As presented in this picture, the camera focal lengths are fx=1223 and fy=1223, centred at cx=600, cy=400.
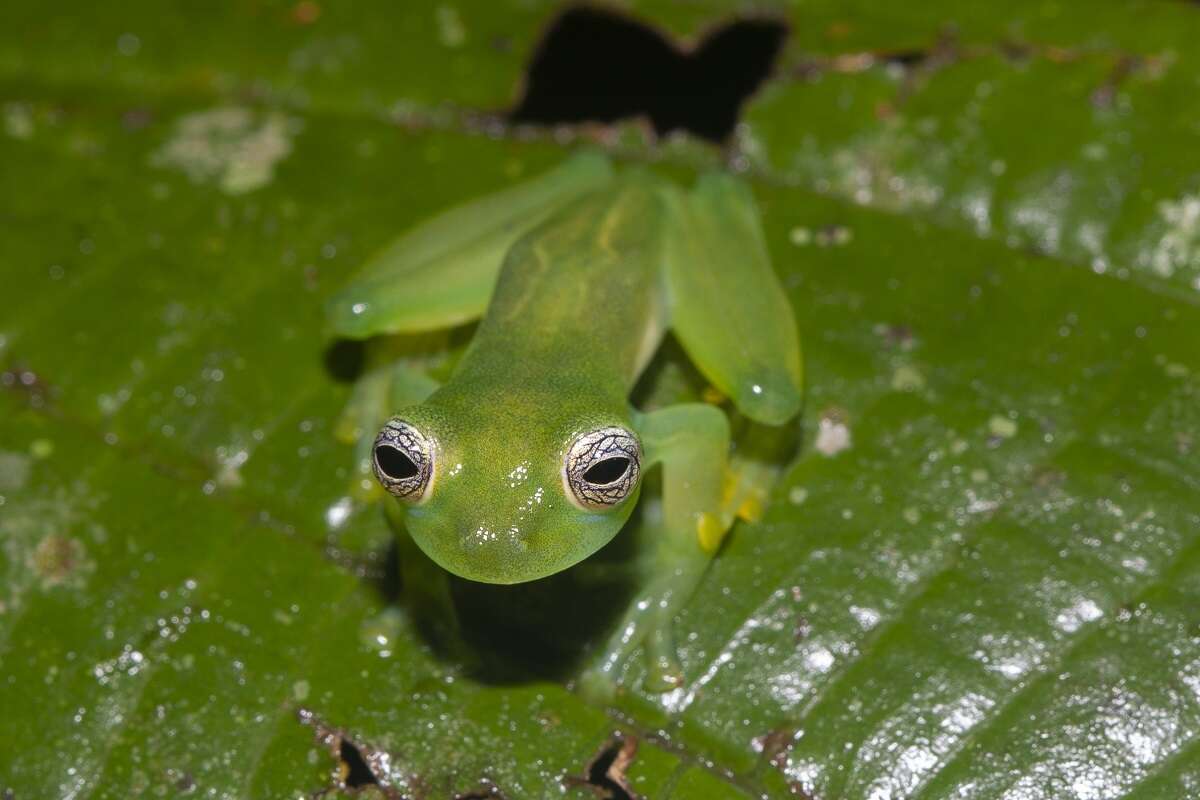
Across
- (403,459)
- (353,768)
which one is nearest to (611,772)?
(353,768)

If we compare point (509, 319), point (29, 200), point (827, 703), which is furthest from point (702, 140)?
point (29, 200)

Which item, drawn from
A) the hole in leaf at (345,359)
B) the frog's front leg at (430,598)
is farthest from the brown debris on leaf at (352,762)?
the hole in leaf at (345,359)

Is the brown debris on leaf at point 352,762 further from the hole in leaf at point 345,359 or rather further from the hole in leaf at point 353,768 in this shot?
the hole in leaf at point 345,359

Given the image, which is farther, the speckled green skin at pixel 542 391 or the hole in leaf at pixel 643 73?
the hole in leaf at pixel 643 73

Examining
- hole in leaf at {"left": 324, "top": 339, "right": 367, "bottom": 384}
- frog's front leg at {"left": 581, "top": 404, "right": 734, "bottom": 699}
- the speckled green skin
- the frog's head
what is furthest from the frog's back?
hole in leaf at {"left": 324, "top": 339, "right": 367, "bottom": 384}

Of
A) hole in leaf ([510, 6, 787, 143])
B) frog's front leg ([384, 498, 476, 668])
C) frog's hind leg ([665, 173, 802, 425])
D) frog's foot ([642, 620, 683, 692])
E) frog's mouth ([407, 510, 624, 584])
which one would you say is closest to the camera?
frog's mouth ([407, 510, 624, 584])

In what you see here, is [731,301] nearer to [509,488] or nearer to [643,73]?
[509,488]

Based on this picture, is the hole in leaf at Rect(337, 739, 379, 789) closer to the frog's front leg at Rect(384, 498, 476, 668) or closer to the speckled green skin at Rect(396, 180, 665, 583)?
the frog's front leg at Rect(384, 498, 476, 668)

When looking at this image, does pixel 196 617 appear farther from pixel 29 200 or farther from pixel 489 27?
pixel 489 27
